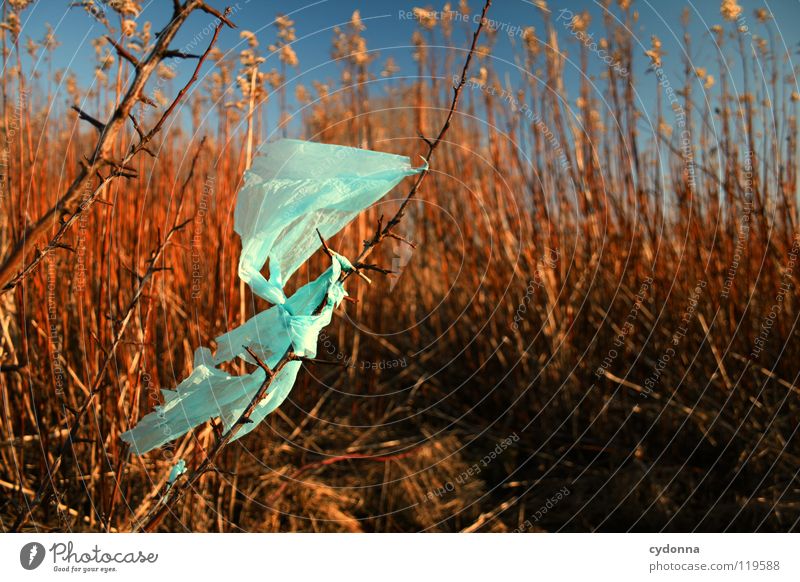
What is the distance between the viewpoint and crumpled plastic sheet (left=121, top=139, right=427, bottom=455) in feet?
3.03

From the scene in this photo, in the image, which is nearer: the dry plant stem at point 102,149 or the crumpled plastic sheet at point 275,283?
the dry plant stem at point 102,149

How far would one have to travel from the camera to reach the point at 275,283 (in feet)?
3.17

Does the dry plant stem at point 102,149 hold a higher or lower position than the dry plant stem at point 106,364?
higher

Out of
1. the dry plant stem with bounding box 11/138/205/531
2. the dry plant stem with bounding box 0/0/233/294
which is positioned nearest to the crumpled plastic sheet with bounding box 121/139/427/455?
the dry plant stem with bounding box 11/138/205/531

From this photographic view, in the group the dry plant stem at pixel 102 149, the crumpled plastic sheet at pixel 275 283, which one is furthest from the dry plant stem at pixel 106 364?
the dry plant stem at pixel 102 149

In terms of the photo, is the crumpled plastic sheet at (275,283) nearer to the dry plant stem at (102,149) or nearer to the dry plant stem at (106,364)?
the dry plant stem at (106,364)

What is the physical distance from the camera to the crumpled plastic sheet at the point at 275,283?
0.92 metres

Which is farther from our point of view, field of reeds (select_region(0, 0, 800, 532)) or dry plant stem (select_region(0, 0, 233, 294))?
field of reeds (select_region(0, 0, 800, 532))

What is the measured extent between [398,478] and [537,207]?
1071 mm

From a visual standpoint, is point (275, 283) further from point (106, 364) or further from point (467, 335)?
point (467, 335)

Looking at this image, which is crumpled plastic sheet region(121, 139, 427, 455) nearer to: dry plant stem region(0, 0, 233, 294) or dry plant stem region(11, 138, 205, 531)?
dry plant stem region(11, 138, 205, 531)

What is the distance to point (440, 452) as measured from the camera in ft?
6.77
